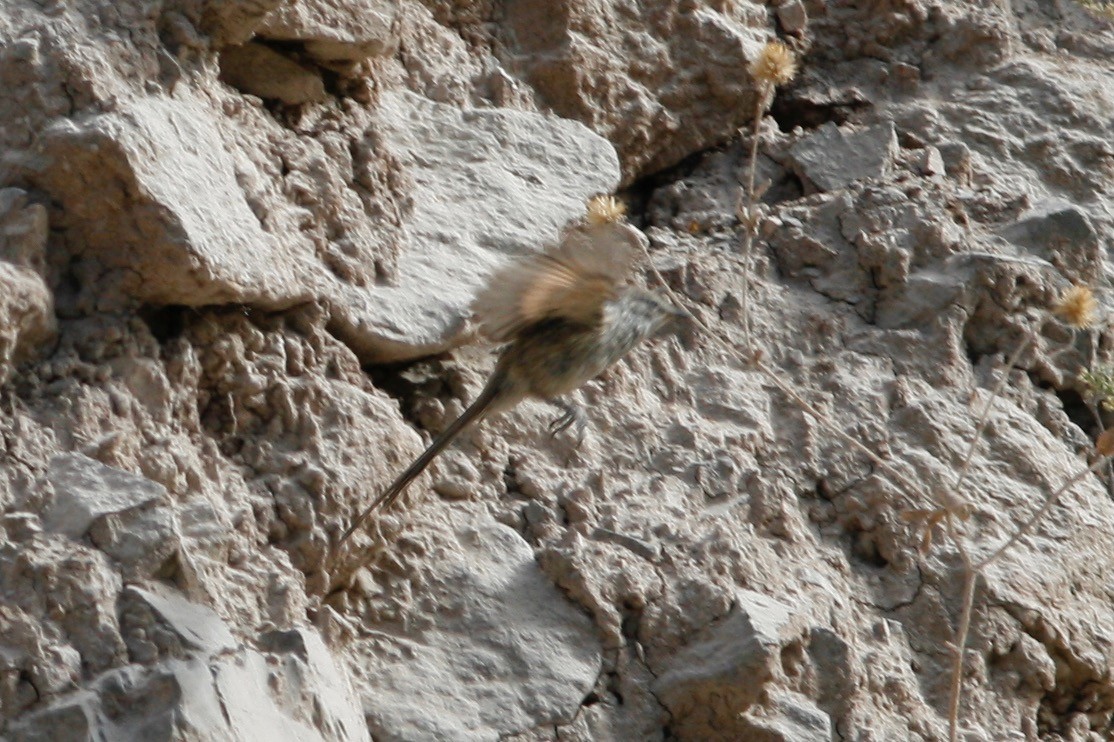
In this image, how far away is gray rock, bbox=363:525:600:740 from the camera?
3088mm

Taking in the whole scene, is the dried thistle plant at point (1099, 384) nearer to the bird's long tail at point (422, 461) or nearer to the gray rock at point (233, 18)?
the bird's long tail at point (422, 461)

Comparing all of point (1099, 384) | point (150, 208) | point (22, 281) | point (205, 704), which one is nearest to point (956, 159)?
point (1099, 384)

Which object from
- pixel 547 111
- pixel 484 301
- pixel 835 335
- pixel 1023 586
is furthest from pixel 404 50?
pixel 1023 586

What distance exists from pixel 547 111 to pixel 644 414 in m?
0.93

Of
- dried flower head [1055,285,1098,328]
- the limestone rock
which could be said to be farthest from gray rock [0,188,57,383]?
dried flower head [1055,285,1098,328]

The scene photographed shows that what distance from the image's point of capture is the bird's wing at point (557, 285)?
330 cm

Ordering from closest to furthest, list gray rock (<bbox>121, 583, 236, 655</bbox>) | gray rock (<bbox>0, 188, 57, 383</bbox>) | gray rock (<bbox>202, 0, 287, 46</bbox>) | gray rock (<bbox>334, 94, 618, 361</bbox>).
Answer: gray rock (<bbox>121, 583, 236, 655</bbox>), gray rock (<bbox>0, 188, 57, 383</bbox>), gray rock (<bbox>202, 0, 287, 46</bbox>), gray rock (<bbox>334, 94, 618, 361</bbox>)

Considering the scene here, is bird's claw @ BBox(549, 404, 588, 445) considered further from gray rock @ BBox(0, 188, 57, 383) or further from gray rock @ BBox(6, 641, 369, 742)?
gray rock @ BBox(0, 188, 57, 383)

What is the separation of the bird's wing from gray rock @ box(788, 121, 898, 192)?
4.18 feet

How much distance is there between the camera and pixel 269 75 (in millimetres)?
3631

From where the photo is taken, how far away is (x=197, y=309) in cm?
315

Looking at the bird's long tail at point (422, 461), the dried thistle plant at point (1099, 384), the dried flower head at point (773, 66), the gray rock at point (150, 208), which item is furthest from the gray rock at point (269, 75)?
the dried thistle plant at point (1099, 384)

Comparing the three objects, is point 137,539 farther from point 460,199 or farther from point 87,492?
point 460,199

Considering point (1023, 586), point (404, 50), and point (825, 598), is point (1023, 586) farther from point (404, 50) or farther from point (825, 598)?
point (404, 50)
